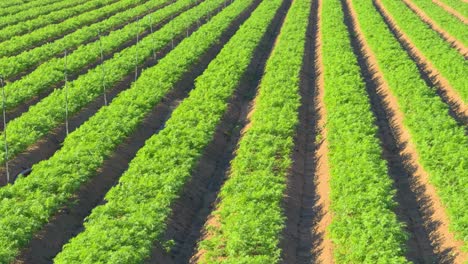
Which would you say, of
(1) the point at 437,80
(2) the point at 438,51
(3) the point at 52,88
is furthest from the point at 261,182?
(2) the point at 438,51

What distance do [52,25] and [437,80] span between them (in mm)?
28435

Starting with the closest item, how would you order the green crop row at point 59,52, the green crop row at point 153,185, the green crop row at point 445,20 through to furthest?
1. the green crop row at point 153,185
2. the green crop row at point 59,52
3. the green crop row at point 445,20

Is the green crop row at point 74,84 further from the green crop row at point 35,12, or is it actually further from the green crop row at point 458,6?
the green crop row at point 458,6

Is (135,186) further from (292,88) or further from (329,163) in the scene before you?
(292,88)

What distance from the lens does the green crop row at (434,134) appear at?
16.4 meters

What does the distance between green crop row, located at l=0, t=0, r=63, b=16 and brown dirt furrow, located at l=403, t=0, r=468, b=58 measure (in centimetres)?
3586

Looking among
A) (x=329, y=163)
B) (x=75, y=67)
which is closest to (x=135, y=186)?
(x=329, y=163)

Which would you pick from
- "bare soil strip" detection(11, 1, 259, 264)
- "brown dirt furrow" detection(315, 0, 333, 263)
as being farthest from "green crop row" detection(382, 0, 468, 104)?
"bare soil strip" detection(11, 1, 259, 264)

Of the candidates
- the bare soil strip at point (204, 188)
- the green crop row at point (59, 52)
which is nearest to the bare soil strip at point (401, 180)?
the bare soil strip at point (204, 188)

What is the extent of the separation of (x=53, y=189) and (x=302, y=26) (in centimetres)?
2965

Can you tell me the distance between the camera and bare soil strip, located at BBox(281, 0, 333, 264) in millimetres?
15456

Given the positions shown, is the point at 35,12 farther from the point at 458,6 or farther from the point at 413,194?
the point at 413,194

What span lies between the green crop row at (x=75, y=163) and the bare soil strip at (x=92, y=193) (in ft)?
1.04

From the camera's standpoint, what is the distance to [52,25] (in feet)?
139
